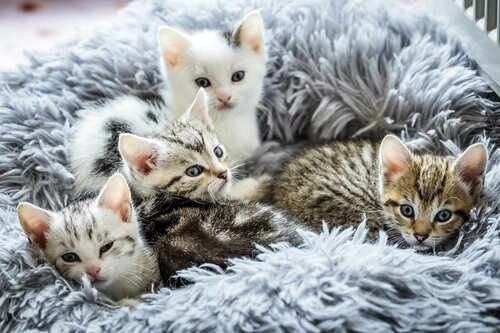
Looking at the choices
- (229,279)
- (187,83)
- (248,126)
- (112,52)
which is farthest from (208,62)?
(229,279)

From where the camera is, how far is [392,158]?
56.4 inches

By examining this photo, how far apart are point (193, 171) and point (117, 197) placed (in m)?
0.22

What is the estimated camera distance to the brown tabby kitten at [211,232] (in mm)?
1261

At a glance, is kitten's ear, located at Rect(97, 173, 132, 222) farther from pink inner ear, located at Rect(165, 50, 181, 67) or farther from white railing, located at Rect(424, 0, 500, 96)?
white railing, located at Rect(424, 0, 500, 96)

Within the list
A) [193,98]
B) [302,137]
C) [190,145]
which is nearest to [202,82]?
[193,98]

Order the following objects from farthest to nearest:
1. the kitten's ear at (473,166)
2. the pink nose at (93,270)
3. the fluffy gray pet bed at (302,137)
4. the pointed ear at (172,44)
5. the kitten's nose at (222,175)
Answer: the pointed ear at (172,44) < the kitten's nose at (222,175) < the kitten's ear at (473,166) < the pink nose at (93,270) < the fluffy gray pet bed at (302,137)

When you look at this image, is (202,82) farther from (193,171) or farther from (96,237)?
(96,237)

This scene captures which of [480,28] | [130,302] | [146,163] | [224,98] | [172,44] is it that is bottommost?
[130,302]

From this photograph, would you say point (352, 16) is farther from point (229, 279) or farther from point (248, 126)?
point (229, 279)

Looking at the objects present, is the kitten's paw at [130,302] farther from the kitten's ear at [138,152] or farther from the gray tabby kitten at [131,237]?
the kitten's ear at [138,152]

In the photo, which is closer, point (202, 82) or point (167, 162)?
point (167, 162)

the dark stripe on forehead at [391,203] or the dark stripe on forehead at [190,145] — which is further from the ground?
the dark stripe on forehead at [190,145]

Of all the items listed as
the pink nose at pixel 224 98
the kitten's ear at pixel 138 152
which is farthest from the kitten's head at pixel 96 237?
the pink nose at pixel 224 98

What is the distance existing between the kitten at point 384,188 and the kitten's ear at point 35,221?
0.59 metres
